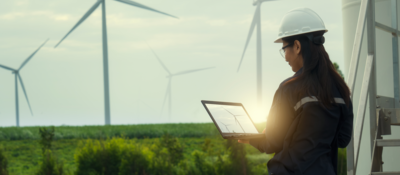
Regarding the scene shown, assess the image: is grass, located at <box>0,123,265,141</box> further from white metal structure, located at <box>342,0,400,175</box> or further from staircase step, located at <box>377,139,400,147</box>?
staircase step, located at <box>377,139,400,147</box>

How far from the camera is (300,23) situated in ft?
10.7

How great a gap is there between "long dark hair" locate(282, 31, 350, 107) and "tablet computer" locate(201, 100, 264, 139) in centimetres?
54

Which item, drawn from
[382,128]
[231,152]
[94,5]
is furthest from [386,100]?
[94,5]

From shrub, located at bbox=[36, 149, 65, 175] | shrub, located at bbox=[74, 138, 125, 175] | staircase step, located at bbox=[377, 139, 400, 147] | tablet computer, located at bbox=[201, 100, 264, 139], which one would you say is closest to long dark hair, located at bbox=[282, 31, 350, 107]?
tablet computer, located at bbox=[201, 100, 264, 139]

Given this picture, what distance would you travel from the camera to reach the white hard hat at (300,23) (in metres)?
3.23

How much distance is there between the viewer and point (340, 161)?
17.9 metres

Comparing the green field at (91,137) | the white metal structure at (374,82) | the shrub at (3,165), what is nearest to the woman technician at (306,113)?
the white metal structure at (374,82)

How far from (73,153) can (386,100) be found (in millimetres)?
13493

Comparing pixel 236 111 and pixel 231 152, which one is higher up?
pixel 236 111

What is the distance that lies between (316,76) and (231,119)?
811 mm

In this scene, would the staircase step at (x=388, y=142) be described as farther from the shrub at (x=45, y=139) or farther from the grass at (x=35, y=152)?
the shrub at (x=45, y=139)

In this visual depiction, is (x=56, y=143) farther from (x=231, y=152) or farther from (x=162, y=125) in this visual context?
(x=231, y=152)

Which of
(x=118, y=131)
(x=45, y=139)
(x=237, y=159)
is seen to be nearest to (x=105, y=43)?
(x=118, y=131)

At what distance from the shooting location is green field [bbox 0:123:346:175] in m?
16.1
